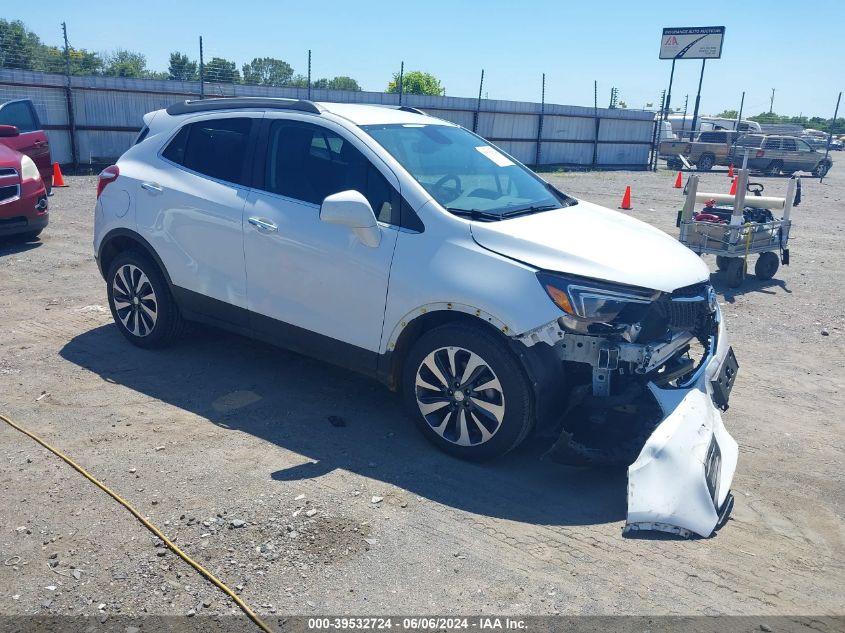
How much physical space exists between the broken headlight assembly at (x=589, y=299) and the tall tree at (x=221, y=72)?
793 inches

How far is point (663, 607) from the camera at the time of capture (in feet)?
10.4

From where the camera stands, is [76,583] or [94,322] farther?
[94,322]

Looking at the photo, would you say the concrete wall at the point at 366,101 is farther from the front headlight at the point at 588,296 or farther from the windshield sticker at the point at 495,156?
the front headlight at the point at 588,296

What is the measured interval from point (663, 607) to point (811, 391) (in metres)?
Answer: 3.46

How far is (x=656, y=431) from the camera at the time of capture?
3912 mm

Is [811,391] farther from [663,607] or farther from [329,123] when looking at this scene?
[329,123]

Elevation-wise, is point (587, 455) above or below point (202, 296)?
below

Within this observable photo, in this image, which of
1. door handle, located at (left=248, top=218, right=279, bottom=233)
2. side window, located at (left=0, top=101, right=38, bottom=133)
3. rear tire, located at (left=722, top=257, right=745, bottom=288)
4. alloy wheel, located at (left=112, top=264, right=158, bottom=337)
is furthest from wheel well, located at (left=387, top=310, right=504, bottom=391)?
side window, located at (left=0, top=101, right=38, bottom=133)

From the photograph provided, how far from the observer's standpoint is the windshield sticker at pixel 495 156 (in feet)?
17.8

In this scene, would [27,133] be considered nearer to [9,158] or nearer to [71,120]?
[9,158]

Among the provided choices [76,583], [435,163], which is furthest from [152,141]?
[76,583]

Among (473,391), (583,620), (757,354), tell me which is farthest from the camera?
(757,354)

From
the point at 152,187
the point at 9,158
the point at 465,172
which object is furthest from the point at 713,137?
the point at 152,187

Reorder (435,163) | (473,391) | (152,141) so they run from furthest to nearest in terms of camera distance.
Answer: (152,141) → (435,163) → (473,391)
